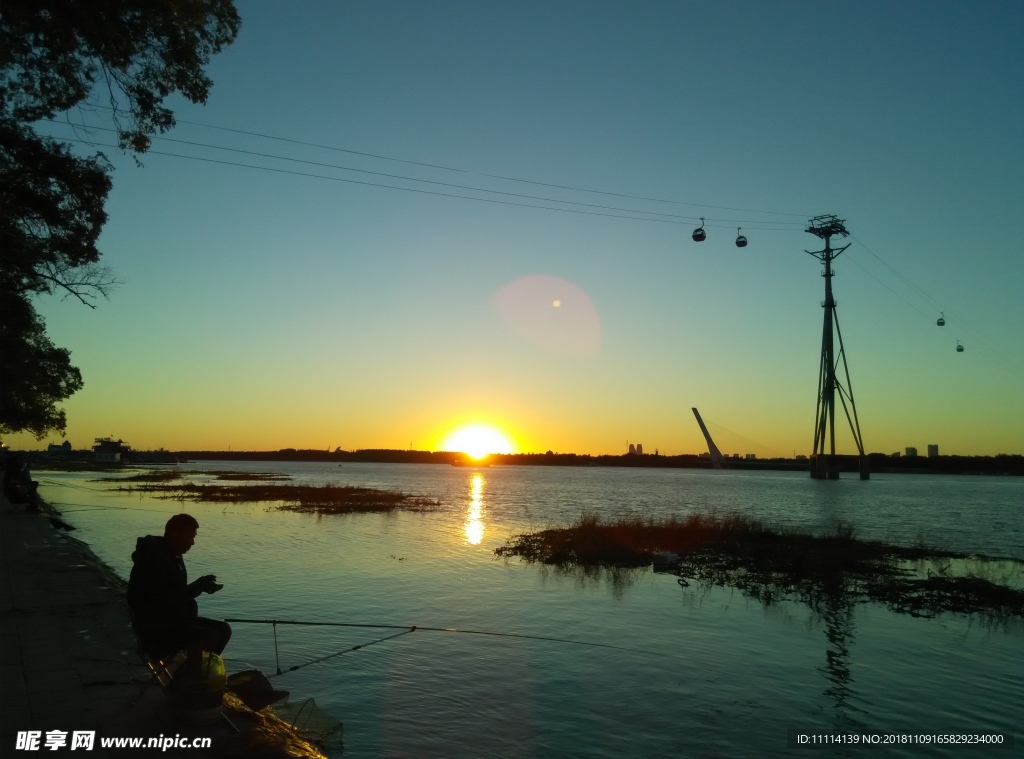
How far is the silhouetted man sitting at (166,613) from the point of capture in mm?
6668

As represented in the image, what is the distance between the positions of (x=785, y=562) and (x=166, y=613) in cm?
2141

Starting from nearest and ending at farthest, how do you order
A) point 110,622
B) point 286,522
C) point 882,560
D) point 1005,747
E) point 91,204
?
point 1005,747 → point 110,622 → point 91,204 → point 882,560 → point 286,522

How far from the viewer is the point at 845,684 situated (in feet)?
37.3

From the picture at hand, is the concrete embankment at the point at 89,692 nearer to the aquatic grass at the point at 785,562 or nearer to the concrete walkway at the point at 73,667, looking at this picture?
the concrete walkway at the point at 73,667

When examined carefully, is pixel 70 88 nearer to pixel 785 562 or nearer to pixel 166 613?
pixel 166 613

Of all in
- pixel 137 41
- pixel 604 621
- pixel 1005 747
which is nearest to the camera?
pixel 1005 747

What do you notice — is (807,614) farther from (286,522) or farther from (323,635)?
(286,522)

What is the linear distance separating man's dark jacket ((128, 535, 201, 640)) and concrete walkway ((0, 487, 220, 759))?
0.78 m

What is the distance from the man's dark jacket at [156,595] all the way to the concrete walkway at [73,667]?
784 millimetres

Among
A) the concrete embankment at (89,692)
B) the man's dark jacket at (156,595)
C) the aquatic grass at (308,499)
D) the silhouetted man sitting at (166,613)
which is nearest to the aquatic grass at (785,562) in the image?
the concrete embankment at (89,692)

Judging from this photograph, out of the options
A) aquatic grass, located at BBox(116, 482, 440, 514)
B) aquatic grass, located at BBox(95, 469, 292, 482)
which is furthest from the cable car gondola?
aquatic grass, located at BBox(95, 469, 292, 482)

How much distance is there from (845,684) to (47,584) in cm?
1401

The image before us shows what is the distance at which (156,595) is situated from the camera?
22.0 ft

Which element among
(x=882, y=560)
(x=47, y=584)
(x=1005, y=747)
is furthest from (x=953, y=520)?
(x=47, y=584)
